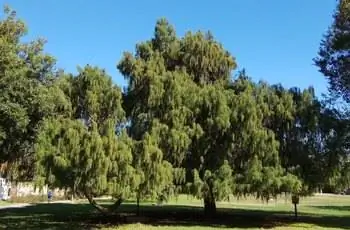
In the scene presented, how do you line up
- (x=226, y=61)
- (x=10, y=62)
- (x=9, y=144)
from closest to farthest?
(x=10, y=62), (x=9, y=144), (x=226, y=61)

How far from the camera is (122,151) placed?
23.2 meters

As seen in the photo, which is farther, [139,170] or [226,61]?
[226,61]

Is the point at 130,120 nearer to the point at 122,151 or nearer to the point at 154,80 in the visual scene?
the point at 154,80

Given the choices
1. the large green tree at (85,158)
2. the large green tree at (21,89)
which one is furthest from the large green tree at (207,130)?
the large green tree at (21,89)

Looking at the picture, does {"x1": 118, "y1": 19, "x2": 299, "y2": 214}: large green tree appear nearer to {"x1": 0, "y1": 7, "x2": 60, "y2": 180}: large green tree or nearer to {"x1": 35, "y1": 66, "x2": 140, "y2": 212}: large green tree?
{"x1": 35, "y1": 66, "x2": 140, "y2": 212}: large green tree

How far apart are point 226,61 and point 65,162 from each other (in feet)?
40.5

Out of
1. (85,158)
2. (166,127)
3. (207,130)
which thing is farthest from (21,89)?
(207,130)

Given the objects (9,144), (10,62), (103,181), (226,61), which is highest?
(226,61)

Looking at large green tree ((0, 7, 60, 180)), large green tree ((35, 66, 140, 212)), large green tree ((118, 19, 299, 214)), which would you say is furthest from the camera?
large green tree ((118, 19, 299, 214))

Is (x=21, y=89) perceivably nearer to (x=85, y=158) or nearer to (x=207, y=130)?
(x=85, y=158)

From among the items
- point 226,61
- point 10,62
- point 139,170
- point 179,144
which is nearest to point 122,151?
point 139,170

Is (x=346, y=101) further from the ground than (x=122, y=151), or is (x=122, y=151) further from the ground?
(x=346, y=101)

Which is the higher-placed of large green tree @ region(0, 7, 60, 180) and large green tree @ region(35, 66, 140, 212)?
large green tree @ region(0, 7, 60, 180)

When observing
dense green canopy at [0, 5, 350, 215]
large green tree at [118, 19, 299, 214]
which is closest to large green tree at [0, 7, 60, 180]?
dense green canopy at [0, 5, 350, 215]
